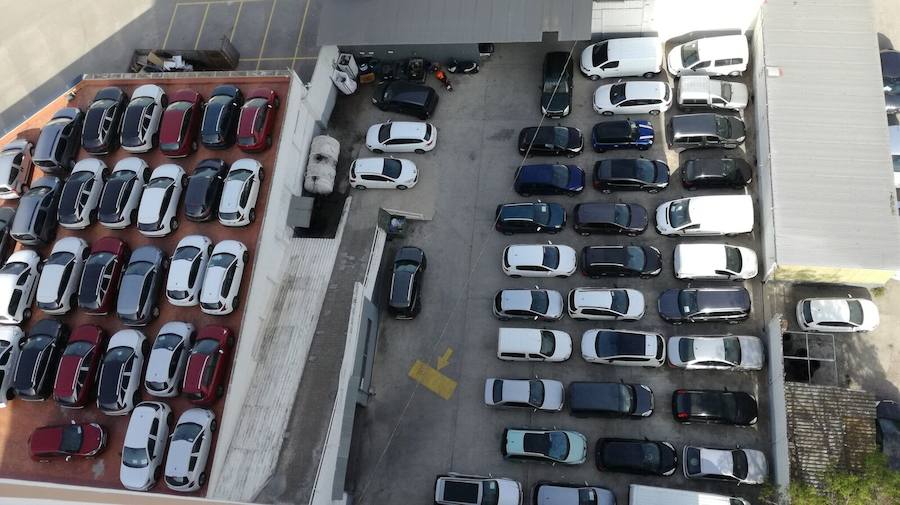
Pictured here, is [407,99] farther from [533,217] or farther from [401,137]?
[533,217]

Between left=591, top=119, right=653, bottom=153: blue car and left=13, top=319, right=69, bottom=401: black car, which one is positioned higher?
left=591, top=119, right=653, bottom=153: blue car

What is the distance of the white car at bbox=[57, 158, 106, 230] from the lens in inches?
990

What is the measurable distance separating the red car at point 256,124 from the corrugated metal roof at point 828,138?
838 inches

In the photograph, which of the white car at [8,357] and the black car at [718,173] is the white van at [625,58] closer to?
the black car at [718,173]

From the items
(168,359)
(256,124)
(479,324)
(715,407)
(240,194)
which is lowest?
(168,359)

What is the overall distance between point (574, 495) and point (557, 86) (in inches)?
714

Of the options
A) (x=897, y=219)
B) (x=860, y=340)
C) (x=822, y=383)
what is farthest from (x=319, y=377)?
(x=897, y=219)

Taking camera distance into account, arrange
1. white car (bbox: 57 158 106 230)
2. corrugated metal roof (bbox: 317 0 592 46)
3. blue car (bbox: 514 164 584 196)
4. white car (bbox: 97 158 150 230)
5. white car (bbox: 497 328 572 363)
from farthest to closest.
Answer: corrugated metal roof (bbox: 317 0 592 46), blue car (bbox: 514 164 584 196), white car (bbox: 57 158 106 230), white car (bbox: 97 158 150 230), white car (bbox: 497 328 572 363)

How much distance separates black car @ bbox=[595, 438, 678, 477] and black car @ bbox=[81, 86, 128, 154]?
82.7 feet

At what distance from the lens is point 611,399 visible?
2273 centimetres

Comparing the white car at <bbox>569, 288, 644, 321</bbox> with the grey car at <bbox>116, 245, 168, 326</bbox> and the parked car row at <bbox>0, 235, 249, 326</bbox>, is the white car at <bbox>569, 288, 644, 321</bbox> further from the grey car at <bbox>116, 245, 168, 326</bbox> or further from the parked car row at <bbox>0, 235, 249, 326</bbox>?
the grey car at <bbox>116, 245, 168, 326</bbox>

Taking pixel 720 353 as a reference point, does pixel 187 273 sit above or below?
above

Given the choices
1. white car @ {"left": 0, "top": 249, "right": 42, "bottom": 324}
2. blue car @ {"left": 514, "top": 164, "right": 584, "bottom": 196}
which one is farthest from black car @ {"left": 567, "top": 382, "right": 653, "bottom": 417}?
white car @ {"left": 0, "top": 249, "right": 42, "bottom": 324}

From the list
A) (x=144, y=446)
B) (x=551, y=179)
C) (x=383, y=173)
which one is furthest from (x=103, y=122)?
(x=551, y=179)
